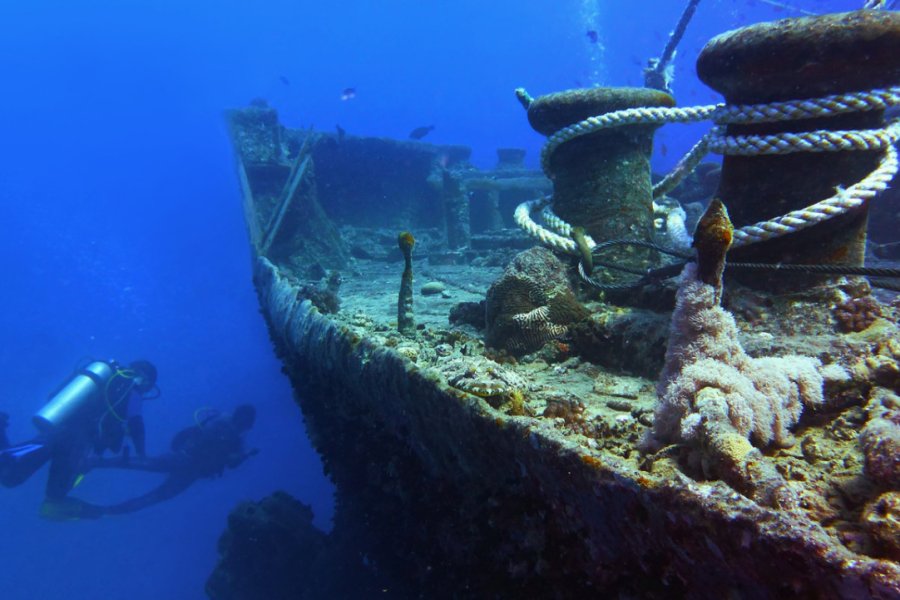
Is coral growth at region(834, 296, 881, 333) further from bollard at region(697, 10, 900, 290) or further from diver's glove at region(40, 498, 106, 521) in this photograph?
diver's glove at region(40, 498, 106, 521)

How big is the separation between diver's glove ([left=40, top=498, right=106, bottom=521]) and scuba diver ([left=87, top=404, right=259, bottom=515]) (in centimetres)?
39

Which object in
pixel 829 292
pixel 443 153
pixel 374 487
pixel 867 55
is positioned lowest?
pixel 374 487

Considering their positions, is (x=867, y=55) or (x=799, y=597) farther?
(x=867, y=55)

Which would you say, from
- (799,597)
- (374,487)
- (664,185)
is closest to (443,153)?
(664,185)

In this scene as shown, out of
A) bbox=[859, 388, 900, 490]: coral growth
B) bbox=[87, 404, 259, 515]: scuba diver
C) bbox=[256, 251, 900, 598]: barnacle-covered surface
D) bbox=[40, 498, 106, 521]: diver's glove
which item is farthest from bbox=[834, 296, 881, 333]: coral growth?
bbox=[40, 498, 106, 521]: diver's glove

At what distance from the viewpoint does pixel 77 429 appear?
38.0ft

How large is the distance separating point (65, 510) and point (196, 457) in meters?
3.23

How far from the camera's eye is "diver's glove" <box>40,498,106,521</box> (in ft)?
40.2

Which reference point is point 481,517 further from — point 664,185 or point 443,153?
point 443,153

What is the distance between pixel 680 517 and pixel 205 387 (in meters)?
46.7

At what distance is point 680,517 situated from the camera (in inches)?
45.1

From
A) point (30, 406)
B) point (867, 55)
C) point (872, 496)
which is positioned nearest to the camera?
point (872, 496)

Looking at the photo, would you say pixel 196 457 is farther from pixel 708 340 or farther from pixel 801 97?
pixel 801 97

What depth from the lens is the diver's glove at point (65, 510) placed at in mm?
12242
